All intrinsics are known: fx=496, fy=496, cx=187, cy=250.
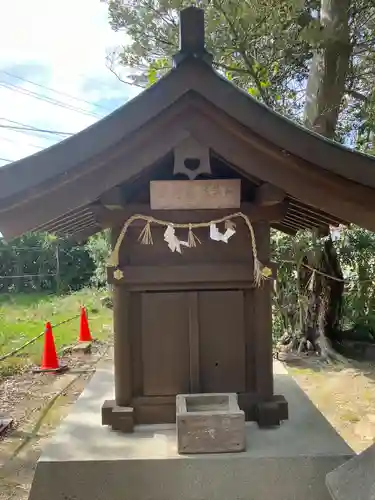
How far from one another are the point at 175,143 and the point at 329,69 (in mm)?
5420

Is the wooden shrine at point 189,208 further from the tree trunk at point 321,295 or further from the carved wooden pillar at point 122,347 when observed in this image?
the tree trunk at point 321,295

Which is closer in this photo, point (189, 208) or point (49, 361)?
point (189, 208)

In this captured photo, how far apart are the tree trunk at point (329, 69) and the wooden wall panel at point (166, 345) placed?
16.9 ft

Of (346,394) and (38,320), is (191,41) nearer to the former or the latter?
(346,394)

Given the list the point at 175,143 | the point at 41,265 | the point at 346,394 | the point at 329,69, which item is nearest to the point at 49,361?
the point at 346,394

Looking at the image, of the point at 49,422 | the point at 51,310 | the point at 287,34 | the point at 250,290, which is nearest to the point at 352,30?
the point at 287,34

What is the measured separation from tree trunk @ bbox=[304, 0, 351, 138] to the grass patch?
5734 millimetres

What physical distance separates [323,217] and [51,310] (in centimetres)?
1095

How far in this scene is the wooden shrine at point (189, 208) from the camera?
8.25 feet

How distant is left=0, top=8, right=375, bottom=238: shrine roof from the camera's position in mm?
2494

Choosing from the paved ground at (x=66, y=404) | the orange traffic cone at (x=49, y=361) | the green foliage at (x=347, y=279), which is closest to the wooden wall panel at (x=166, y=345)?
the paved ground at (x=66, y=404)

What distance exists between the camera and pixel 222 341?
311 centimetres

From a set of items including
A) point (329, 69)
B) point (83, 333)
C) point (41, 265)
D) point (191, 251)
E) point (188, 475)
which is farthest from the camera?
point (41, 265)

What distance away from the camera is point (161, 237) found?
3047mm
